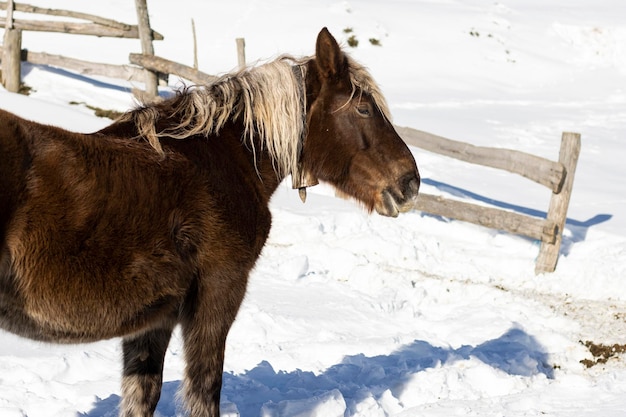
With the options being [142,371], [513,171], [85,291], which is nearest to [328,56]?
[85,291]

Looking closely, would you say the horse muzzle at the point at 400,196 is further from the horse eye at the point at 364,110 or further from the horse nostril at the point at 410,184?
the horse eye at the point at 364,110

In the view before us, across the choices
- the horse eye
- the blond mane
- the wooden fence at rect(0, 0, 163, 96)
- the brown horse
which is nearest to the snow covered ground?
the wooden fence at rect(0, 0, 163, 96)

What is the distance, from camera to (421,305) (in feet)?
24.3

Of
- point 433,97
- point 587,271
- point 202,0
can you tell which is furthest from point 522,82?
point 587,271

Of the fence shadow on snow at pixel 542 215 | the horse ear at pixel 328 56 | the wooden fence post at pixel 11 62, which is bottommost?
the fence shadow on snow at pixel 542 215

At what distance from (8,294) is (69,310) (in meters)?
0.24

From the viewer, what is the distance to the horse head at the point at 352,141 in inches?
163

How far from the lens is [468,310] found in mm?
7273

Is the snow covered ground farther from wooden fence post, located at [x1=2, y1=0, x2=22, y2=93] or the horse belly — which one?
the horse belly

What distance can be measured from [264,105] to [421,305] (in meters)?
3.88

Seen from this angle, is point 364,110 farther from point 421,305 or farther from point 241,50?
point 241,50

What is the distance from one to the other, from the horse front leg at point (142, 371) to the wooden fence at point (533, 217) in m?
5.72

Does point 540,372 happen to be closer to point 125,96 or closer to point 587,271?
point 587,271

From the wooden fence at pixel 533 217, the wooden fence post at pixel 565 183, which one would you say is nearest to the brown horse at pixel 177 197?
the wooden fence at pixel 533 217
